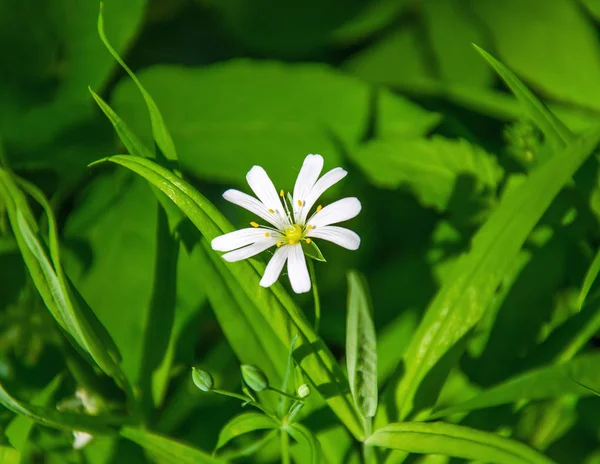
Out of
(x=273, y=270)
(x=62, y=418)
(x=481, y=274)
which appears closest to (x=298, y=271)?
(x=273, y=270)

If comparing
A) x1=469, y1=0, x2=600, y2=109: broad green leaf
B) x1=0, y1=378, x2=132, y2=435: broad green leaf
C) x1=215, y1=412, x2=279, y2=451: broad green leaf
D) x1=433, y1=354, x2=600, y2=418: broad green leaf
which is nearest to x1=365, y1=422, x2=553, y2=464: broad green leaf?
x1=433, y1=354, x2=600, y2=418: broad green leaf

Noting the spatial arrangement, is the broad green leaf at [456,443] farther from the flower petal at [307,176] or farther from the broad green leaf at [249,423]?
the flower petal at [307,176]

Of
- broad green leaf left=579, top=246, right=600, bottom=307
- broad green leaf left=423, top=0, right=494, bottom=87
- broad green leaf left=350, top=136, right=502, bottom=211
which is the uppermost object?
broad green leaf left=423, top=0, right=494, bottom=87

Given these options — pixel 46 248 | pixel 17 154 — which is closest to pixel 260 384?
pixel 46 248

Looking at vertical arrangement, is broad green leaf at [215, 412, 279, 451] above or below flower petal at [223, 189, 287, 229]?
below

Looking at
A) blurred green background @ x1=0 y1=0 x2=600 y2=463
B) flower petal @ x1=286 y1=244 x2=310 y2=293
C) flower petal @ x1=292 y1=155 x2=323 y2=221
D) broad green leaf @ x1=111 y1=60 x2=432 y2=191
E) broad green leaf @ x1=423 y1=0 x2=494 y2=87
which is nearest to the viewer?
flower petal @ x1=286 y1=244 x2=310 y2=293

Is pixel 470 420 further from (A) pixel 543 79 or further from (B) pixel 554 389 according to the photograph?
(A) pixel 543 79

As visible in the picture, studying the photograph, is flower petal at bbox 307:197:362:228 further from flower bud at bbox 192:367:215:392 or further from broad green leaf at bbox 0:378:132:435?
broad green leaf at bbox 0:378:132:435

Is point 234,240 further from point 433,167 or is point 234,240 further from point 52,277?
point 433,167
